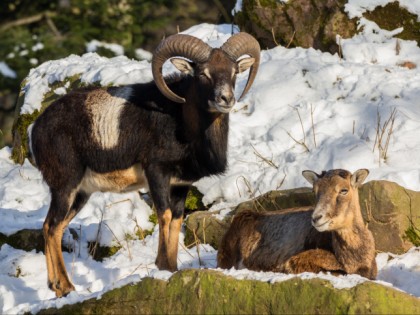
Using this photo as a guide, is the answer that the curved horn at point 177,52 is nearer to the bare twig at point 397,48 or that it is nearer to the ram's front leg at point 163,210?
the ram's front leg at point 163,210

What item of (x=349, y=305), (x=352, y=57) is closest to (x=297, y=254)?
(x=349, y=305)

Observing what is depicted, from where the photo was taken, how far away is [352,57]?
15.3m

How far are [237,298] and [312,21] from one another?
347 inches

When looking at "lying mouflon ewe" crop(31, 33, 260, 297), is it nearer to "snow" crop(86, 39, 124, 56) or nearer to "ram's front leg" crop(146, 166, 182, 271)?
"ram's front leg" crop(146, 166, 182, 271)

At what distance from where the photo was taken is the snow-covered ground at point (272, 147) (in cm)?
1167

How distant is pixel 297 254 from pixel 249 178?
128 inches

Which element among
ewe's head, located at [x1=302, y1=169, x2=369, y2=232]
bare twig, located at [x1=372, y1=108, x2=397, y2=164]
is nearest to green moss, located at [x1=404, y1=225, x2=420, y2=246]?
ewe's head, located at [x1=302, y1=169, x2=369, y2=232]

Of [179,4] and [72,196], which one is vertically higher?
[72,196]

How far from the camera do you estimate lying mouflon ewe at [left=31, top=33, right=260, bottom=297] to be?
36.4ft

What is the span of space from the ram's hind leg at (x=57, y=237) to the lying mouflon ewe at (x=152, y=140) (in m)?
0.01

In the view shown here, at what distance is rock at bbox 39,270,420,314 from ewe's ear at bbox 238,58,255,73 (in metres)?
4.18

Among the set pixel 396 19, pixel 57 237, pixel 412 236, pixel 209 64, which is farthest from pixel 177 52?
pixel 396 19

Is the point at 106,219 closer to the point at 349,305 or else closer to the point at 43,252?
the point at 43,252

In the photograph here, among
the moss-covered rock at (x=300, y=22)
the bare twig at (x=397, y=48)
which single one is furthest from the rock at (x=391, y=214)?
the moss-covered rock at (x=300, y=22)
